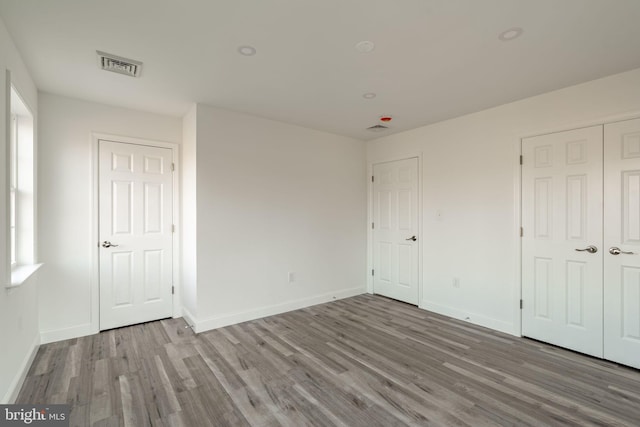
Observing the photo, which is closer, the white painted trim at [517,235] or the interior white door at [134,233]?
the white painted trim at [517,235]

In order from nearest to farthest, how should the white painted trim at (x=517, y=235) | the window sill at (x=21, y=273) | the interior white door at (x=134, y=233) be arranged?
1. the window sill at (x=21, y=273)
2. the white painted trim at (x=517, y=235)
3. the interior white door at (x=134, y=233)

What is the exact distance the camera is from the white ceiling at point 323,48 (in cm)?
182

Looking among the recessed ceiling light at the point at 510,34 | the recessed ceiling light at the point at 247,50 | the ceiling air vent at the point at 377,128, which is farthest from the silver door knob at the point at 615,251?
the recessed ceiling light at the point at 247,50

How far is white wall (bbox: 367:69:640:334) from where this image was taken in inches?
114

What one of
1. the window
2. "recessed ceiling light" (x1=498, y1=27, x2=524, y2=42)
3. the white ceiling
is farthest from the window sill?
"recessed ceiling light" (x1=498, y1=27, x2=524, y2=42)

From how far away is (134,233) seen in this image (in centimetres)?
357

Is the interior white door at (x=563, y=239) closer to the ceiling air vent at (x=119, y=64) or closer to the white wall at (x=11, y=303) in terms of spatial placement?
the ceiling air vent at (x=119, y=64)

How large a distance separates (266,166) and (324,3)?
2351 mm

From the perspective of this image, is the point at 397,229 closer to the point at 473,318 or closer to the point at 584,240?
the point at 473,318

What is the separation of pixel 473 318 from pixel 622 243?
1.63 meters

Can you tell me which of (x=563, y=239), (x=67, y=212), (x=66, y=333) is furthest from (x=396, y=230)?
(x=66, y=333)

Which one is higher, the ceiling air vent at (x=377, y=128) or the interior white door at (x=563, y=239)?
the ceiling air vent at (x=377, y=128)

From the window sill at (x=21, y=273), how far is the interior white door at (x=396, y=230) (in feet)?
13.5

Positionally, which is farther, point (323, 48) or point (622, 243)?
point (622, 243)
